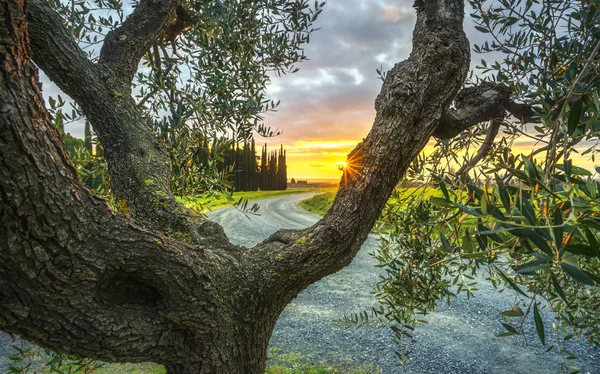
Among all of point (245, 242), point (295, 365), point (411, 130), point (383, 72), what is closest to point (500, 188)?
point (411, 130)

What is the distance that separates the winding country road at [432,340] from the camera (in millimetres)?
4246

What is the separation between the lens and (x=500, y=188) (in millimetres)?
763

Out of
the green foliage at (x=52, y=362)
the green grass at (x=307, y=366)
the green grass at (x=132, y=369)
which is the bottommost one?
the green grass at (x=132, y=369)

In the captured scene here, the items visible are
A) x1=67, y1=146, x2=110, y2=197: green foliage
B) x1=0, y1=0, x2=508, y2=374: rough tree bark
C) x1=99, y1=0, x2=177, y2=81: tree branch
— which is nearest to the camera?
x1=0, y1=0, x2=508, y2=374: rough tree bark

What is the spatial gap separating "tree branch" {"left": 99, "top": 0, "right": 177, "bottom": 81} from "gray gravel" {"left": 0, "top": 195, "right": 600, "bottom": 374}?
299cm

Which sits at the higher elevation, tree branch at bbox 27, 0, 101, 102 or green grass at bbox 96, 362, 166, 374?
tree branch at bbox 27, 0, 101, 102

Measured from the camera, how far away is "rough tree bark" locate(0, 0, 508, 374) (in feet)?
3.66

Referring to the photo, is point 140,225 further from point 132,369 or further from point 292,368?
point 132,369

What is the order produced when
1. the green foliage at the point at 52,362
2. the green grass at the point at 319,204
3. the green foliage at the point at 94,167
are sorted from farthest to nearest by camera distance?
the green grass at the point at 319,204 < the green foliage at the point at 94,167 < the green foliage at the point at 52,362

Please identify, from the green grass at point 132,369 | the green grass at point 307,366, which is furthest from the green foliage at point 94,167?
the green grass at point 307,366

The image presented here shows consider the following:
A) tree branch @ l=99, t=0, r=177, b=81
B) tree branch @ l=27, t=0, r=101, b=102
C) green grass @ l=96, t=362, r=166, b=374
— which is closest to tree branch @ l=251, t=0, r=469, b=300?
tree branch @ l=27, t=0, r=101, b=102

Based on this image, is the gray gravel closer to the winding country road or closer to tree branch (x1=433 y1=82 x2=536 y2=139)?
the winding country road

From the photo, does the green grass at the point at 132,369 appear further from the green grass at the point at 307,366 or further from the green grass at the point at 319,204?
the green grass at the point at 319,204

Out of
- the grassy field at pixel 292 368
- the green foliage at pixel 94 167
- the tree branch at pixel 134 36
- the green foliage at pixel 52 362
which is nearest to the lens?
the green foliage at pixel 52 362
